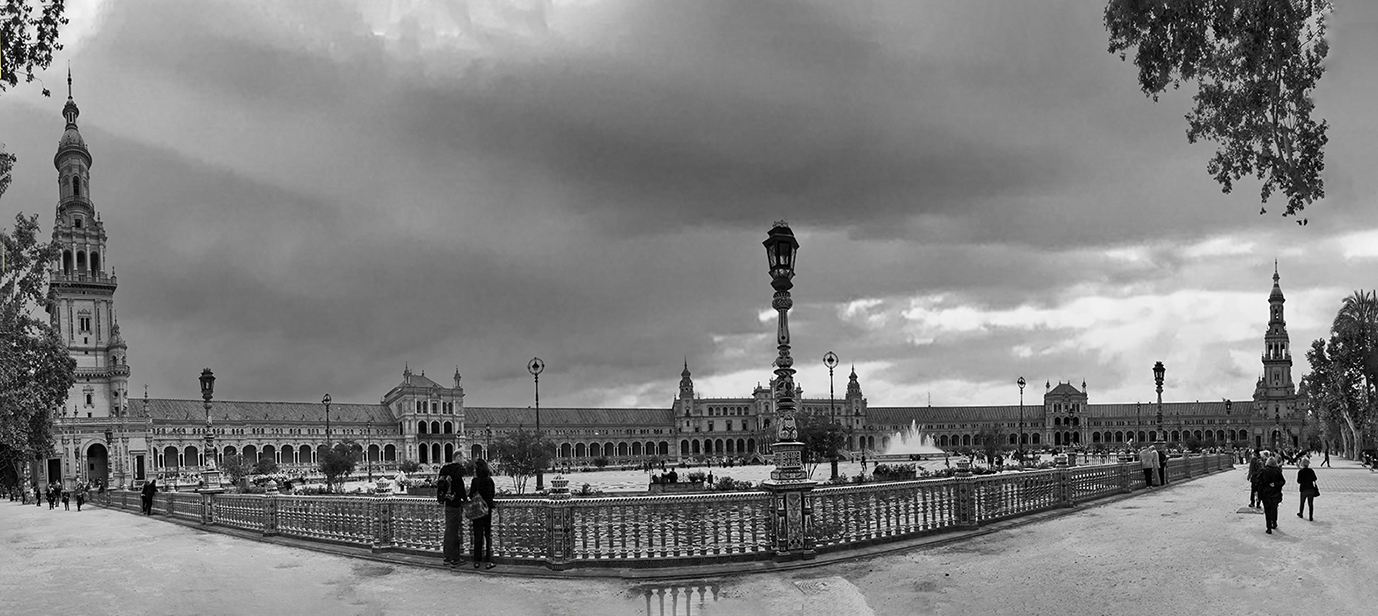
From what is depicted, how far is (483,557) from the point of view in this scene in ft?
47.3

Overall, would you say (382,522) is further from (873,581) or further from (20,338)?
(20,338)

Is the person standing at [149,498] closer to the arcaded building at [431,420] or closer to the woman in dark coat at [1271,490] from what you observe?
the woman in dark coat at [1271,490]

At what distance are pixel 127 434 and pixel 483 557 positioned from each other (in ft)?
360

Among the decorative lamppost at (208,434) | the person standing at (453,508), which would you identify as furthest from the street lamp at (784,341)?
the decorative lamppost at (208,434)

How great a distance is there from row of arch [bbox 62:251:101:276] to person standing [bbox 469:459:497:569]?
119m

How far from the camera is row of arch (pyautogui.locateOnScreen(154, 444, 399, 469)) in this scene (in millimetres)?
112812

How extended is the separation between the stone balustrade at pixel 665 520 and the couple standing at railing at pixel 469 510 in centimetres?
26

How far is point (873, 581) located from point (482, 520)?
5888mm

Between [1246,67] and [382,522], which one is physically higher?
[1246,67]

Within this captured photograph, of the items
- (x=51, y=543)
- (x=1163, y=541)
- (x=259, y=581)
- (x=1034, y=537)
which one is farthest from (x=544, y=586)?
(x=51, y=543)

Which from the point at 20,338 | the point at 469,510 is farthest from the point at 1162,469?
the point at 20,338

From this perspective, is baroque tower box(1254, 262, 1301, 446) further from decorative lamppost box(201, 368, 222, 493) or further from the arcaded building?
decorative lamppost box(201, 368, 222, 493)

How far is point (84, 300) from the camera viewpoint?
112m

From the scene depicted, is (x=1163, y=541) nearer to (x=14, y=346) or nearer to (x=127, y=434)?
(x=14, y=346)
